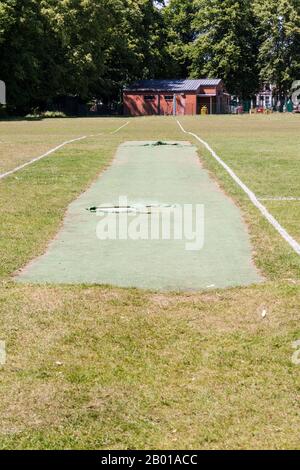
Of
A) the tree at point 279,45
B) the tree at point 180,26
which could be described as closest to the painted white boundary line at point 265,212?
the tree at point 279,45

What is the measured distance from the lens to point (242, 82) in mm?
98062

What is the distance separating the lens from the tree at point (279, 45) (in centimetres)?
9219

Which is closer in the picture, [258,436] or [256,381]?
[258,436]

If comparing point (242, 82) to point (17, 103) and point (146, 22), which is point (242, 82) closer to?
point (146, 22)

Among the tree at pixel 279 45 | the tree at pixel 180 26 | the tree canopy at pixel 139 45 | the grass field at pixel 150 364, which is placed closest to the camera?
the grass field at pixel 150 364

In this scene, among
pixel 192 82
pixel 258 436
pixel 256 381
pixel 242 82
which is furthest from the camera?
pixel 242 82

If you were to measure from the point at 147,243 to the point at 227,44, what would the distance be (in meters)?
89.1

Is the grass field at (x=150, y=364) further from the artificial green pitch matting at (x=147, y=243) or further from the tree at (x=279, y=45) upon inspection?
the tree at (x=279, y=45)

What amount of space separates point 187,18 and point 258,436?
344ft

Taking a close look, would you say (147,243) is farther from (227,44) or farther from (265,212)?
(227,44)

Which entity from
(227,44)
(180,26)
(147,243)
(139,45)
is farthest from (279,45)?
(147,243)

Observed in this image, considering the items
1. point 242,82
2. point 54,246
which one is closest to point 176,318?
point 54,246

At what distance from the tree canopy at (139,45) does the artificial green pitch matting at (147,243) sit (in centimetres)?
5470

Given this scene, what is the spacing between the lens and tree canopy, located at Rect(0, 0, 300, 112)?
6875 centimetres
